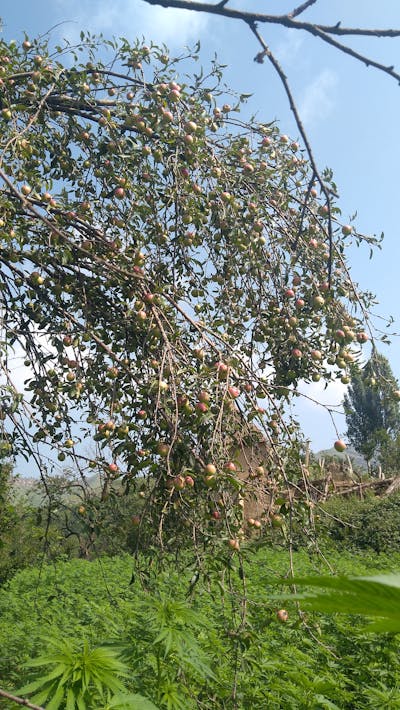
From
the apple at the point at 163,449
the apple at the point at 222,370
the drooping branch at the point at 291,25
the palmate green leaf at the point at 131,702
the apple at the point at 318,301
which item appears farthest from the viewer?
the apple at the point at 318,301

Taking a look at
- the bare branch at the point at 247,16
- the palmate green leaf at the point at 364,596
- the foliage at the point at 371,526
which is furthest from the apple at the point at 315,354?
the foliage at the point at 371,526

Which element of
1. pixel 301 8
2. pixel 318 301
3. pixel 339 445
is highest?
pixel 318 301

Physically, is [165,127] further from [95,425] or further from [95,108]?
[95,425]

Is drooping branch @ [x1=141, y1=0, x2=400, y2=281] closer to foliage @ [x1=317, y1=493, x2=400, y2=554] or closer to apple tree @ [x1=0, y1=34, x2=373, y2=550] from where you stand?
apple tree @ [x1=0, y1=34, x2=373, y2=550]

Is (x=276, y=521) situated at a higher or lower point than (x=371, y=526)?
higher

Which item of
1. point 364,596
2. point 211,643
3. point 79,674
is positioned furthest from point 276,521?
point 364,596

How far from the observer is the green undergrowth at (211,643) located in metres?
2.04

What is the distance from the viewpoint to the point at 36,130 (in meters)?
3.51

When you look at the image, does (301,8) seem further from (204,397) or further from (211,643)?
(211,643)

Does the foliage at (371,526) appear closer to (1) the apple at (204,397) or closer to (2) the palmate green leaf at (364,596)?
(1) the apple at (204,397)

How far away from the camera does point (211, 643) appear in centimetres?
398

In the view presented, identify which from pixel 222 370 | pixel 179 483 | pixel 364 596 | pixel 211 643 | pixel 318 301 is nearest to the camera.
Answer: pixel 364 596

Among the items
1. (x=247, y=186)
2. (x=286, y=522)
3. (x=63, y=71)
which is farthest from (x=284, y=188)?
(x=286, y=522)

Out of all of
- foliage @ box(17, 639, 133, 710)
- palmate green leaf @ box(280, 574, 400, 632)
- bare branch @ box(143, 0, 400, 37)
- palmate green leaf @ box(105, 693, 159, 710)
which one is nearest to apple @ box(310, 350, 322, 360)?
foliage @ box(17, 639, 133, 710)
